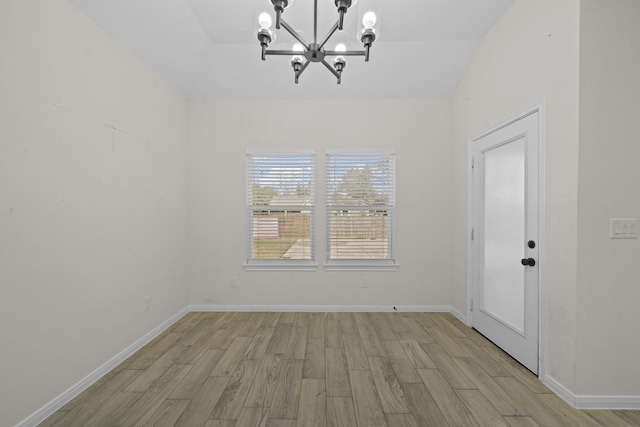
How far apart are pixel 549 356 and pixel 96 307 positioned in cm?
344

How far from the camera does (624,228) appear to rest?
6.18ft

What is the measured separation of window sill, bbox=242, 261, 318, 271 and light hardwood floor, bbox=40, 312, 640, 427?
0.79 meters

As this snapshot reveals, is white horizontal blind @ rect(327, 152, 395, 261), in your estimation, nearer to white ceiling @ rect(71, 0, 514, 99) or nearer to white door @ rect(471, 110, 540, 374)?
white ceiling @ rect(71, 0, 514, 99)

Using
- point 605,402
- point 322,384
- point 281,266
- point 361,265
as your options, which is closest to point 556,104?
point 605,402

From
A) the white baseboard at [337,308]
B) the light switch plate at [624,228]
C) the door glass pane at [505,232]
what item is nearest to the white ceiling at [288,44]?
the door glass pane at [505,232]

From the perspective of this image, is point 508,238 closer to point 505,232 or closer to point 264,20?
point 505,232

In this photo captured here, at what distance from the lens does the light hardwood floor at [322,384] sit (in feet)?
5.93

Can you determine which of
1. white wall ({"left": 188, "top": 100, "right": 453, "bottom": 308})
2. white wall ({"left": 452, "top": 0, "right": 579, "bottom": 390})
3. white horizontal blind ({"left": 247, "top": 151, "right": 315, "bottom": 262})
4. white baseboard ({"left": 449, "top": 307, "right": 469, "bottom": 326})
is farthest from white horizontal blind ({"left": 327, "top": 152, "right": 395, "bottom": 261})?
white wall ({"left": 452, "top": 0, "right": 579, "bottom": 390})

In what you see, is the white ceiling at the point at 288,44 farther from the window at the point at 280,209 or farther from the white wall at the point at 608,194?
the white wall at the point at 608,194

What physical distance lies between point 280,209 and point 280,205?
5cm

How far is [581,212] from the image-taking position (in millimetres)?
1900

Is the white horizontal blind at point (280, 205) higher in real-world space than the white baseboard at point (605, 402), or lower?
higher

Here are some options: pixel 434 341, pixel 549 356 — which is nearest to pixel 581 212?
pixel 549 356

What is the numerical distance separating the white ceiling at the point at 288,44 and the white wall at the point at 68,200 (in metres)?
0.27
